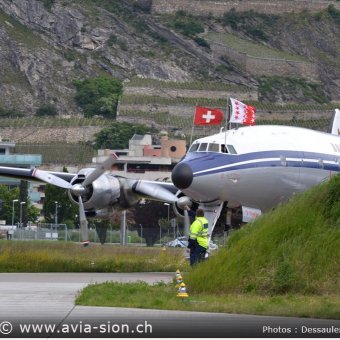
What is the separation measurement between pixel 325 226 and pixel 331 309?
3265 mm

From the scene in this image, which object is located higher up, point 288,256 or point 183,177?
point 183,177

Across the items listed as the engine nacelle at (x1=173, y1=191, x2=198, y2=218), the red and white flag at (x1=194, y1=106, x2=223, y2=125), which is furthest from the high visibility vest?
the red and white flag at (x1=194, y1=106, x2=223, y2=125)

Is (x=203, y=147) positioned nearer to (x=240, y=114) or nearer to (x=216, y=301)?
(x=240, y=114)

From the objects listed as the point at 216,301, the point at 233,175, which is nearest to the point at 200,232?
the point at 233,175

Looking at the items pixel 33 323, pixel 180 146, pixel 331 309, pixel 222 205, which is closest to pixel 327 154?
pixel 222 205

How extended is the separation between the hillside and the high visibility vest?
441cm

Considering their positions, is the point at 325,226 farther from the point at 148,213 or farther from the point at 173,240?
the point at 148,213

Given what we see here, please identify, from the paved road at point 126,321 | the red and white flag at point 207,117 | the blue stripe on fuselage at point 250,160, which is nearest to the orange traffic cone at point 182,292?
the paved road at point 126,321

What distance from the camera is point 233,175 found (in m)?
46.0

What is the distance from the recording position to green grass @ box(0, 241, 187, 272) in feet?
157

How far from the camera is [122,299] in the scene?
3394 cm

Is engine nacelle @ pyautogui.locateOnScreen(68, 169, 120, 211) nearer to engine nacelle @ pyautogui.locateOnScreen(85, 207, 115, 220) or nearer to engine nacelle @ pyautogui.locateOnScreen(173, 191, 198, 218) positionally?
engine nacelle @ pyautogui.locateOnScreen(85, 207, 115, 220)

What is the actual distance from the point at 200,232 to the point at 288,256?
678 centimetres


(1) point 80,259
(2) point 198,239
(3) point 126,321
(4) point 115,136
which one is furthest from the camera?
(4) point 115,136
